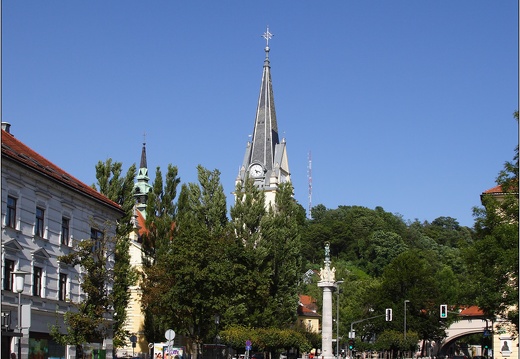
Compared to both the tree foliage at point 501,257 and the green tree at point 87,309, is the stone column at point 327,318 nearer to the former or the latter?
the tree foliage at point 501,257

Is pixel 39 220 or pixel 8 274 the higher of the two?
pixel 39 220

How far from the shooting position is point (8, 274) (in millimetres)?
34219

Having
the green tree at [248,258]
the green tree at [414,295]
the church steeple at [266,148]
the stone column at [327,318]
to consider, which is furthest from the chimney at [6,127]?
the church steeple at [266,148]

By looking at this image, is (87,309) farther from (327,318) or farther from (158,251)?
(327,318)

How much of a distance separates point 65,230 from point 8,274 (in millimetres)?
5890

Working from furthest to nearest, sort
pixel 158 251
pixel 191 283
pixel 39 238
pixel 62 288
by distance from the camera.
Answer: pixel 158 251 < pixel 191 283 < pixel 62 288 < pixel 39 238

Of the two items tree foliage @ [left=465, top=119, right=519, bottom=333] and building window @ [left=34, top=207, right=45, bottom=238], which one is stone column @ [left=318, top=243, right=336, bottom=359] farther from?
building window @ [left=34, top=207, right=45, bottom=238]

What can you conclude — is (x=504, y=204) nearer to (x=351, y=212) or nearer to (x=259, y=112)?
(x=259, y=112)

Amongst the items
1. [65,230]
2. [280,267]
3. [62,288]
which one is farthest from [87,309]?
[280,267]

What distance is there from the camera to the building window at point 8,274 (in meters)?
34.0

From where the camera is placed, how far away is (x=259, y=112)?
407 ft

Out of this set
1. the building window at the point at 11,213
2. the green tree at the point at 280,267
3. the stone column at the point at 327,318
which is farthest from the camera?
the stone column at the point at 327,318

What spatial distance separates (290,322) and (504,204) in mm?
28798

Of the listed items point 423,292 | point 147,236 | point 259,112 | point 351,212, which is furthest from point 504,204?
point 351,212
